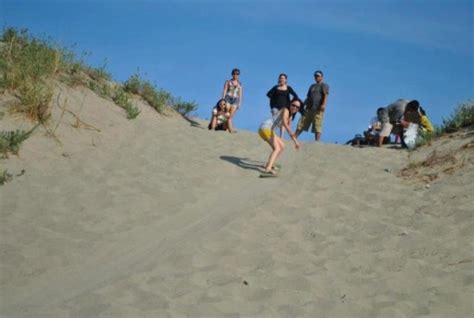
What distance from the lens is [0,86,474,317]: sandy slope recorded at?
5.61 m

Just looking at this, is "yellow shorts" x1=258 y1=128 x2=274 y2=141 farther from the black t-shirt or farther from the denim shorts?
the denim shorts

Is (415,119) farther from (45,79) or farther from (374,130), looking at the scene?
(45,79)

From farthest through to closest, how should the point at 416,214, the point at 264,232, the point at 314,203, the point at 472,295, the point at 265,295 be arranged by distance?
the point at 314,203 → the point at 416,214 → the point at 264,232 → the point at 265,295 → the point at 472,295

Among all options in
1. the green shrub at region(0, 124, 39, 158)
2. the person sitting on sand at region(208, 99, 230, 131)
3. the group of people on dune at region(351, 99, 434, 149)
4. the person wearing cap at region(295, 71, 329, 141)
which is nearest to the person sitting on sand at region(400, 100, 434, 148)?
the group of people on dune at region(351, 99, 434, 149)

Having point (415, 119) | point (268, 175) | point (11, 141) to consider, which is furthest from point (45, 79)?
point (415, 119)

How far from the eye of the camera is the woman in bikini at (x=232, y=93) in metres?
14.3

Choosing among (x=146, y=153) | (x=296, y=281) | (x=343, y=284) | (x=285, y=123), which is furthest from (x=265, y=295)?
(x=146, y=153)

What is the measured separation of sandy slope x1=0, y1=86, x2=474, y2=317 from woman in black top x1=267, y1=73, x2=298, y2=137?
4.03 feet

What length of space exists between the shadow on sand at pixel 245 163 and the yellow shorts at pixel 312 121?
9.37 ft

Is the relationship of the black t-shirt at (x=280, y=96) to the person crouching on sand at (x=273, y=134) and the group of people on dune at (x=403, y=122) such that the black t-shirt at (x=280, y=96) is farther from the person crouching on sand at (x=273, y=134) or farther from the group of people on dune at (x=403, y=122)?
the group of people on dune at (x=403, y=122)

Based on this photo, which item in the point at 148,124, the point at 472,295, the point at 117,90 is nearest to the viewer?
the point at 472,295

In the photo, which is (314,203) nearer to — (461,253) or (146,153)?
(461,253)

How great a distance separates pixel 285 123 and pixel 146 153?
2.86m

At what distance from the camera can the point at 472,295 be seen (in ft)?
17.5
